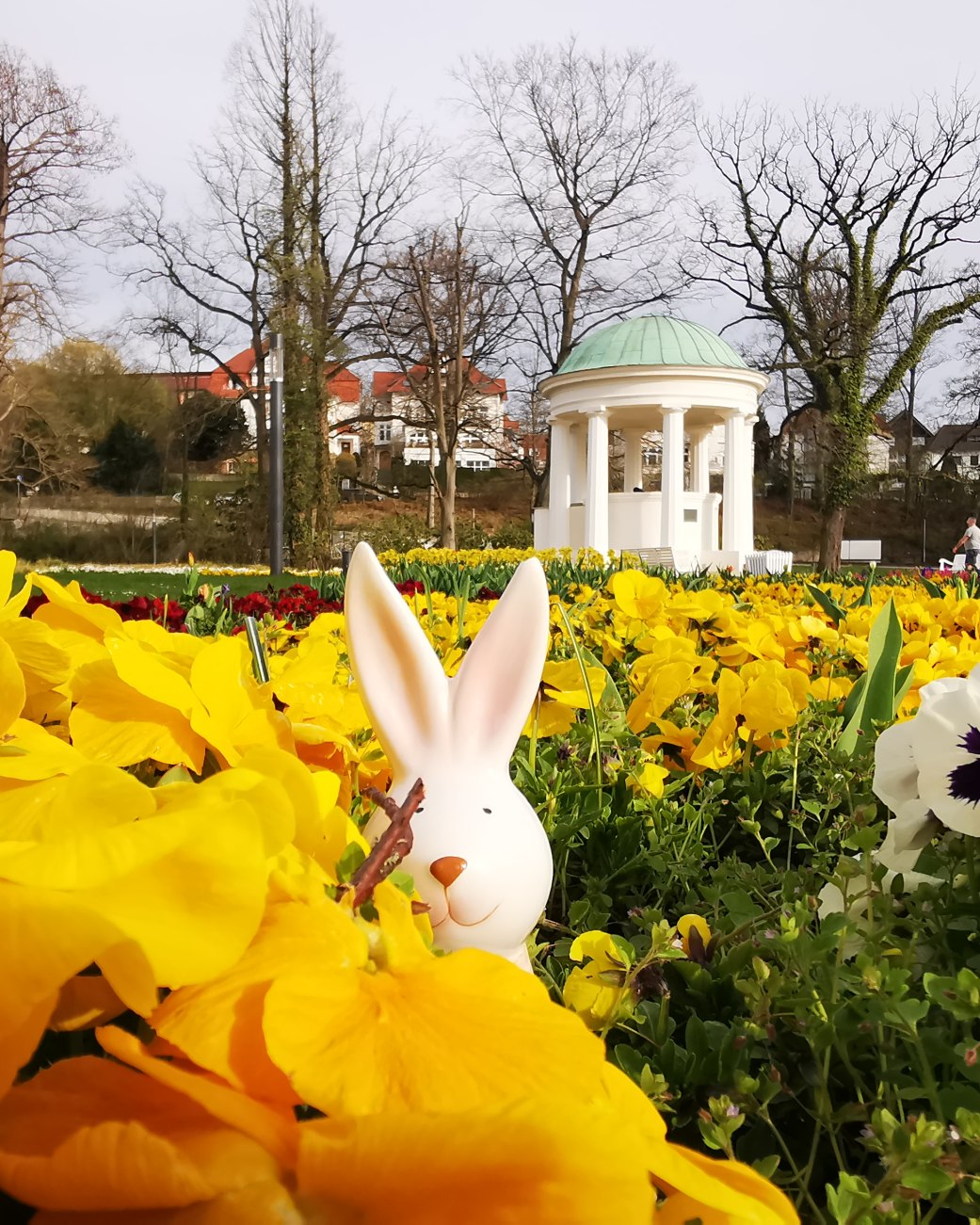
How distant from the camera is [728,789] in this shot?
1.37 meters

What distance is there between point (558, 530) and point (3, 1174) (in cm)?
2018

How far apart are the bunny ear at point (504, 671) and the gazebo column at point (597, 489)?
1801 cm

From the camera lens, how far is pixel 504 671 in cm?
73

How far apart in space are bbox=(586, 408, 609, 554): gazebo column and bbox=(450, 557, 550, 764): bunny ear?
1801cm

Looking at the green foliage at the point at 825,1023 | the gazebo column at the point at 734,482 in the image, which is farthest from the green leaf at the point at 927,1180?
the gazebo column at the point at 734,482

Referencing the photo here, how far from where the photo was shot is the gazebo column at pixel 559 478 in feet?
66.7

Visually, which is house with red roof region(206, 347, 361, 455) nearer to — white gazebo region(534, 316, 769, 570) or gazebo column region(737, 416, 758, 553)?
white gazebo region(534, 316, 769, 570)

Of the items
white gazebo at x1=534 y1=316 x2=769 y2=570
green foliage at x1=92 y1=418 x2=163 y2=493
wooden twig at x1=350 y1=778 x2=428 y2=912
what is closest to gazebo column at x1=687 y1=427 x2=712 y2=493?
white gazebo at x1=534 y1=316 x2=769 y2=570

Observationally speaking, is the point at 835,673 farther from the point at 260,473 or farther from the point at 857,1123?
the point at 260,473

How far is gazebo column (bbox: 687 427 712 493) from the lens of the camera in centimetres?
2081

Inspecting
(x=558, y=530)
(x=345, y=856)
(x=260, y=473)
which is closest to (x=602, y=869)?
(x=345, y=856)

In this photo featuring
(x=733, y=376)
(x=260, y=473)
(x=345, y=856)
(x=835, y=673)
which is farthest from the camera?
(x=260, y=473)

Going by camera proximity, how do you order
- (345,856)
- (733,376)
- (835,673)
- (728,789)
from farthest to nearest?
1. (733,376)
2. (835,673)
3. (728,789)
4. (345,856)

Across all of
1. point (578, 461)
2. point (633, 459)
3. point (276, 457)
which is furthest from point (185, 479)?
point (276, 457)
